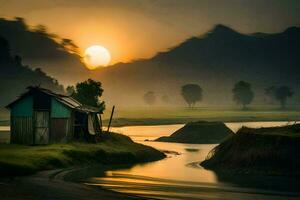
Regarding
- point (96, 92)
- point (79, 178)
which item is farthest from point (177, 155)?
point (79, 178)

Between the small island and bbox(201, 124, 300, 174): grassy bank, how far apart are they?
51.7 metres

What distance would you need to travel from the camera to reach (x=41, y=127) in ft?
225

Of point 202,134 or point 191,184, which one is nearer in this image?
point 191,184

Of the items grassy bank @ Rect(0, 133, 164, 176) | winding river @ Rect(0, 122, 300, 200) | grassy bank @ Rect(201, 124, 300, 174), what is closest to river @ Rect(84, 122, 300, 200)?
winding river @ Rect(0, 122, 300, 200)

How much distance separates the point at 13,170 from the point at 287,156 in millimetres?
24655

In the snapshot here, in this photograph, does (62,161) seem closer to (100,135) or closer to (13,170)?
(13,170)

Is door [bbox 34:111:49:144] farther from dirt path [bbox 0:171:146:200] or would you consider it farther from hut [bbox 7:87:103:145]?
dirt path [bbox 0:171:146:200]

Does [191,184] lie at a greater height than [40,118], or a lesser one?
lesser

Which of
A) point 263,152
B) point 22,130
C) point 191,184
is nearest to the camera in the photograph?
point 191,184

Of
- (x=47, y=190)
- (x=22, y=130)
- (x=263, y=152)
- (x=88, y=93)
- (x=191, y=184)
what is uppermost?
(x=88, y=93)

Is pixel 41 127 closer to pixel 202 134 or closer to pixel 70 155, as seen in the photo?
pixel 70 155

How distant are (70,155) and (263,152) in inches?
777

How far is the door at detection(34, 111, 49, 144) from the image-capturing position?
A: 68.2 m

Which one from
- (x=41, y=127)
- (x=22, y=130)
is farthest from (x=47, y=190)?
(x=22, y=130)
